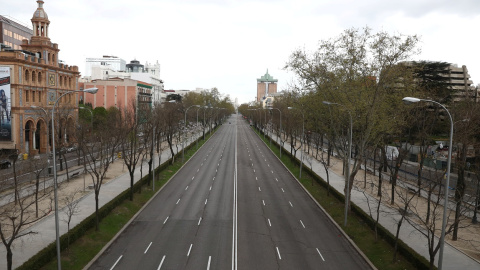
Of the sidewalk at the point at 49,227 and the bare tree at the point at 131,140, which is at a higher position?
the bare tree at the point at 131,140

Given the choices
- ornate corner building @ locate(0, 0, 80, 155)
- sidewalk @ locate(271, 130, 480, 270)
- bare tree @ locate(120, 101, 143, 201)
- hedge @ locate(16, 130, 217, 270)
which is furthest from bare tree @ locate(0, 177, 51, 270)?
ornate corner building @ locate(0, 0, 80, 155)

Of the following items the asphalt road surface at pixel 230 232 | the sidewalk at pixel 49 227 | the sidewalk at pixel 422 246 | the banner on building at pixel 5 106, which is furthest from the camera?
the banner on building at pixel 5 106

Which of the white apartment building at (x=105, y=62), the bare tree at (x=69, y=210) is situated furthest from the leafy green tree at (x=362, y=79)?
the white apartment building at (x=105, y=62)

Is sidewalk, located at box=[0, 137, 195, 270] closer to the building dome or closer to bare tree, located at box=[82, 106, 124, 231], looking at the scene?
bare tree, located at box=[82, 106, 124, 231]

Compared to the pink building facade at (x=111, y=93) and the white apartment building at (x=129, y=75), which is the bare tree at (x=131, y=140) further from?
the white apartment building at (x=129, y=75)

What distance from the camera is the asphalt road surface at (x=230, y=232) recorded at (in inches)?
784

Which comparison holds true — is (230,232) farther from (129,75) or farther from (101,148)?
(129,75)

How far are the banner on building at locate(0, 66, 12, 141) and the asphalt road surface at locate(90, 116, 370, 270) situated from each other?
2703 centimetres

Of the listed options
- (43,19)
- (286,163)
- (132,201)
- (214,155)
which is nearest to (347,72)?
(132,201)

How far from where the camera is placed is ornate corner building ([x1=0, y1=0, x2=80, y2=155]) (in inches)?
1980

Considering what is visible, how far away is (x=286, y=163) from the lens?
5584 centimetres

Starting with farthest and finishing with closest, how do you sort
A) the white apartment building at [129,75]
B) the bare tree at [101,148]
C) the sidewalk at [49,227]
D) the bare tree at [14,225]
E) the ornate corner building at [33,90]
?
the white apartment building at [129,75] < the ornate corner building at [33,90] < the bare tree at [101,148] < the sidewalk at [49,227] < the bare tree at [14,225]

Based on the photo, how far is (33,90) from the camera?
56844mm

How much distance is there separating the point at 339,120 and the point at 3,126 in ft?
148
